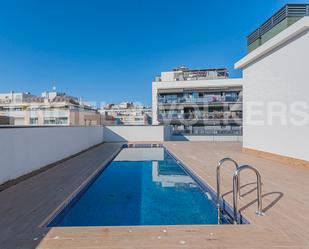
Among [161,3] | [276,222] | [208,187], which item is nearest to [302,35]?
[208,187]

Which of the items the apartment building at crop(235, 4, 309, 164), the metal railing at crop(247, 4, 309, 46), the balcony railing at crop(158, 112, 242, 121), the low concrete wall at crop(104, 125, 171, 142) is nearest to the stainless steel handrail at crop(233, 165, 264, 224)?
the apartment building at crop(235, 4, 309, 164)

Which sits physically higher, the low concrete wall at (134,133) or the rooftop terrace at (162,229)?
the low concrete wall at (134,133)

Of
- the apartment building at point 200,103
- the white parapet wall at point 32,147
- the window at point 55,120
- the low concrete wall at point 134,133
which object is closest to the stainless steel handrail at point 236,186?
the white parapet wall at point 32,147

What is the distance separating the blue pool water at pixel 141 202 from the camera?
11.0 feet

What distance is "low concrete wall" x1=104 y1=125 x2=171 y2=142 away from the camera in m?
14.9

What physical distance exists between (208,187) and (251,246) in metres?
2.12

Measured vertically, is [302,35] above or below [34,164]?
above

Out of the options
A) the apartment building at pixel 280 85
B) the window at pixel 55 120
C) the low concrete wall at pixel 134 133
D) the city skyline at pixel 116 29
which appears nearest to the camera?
the apartment building at pixel 280 85

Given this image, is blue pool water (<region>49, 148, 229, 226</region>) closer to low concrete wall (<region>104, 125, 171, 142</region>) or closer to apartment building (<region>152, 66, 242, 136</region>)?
low concrete wall (<region>104, 125, 171, 142</region>)

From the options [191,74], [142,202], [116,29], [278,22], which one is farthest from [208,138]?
[191,74]

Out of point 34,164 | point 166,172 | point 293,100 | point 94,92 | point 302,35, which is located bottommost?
point 166,172

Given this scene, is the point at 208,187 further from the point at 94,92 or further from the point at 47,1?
the point at 94,92

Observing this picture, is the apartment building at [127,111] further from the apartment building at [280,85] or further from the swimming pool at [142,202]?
A: the swimming pool at [142,202]

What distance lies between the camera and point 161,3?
15664 mm
